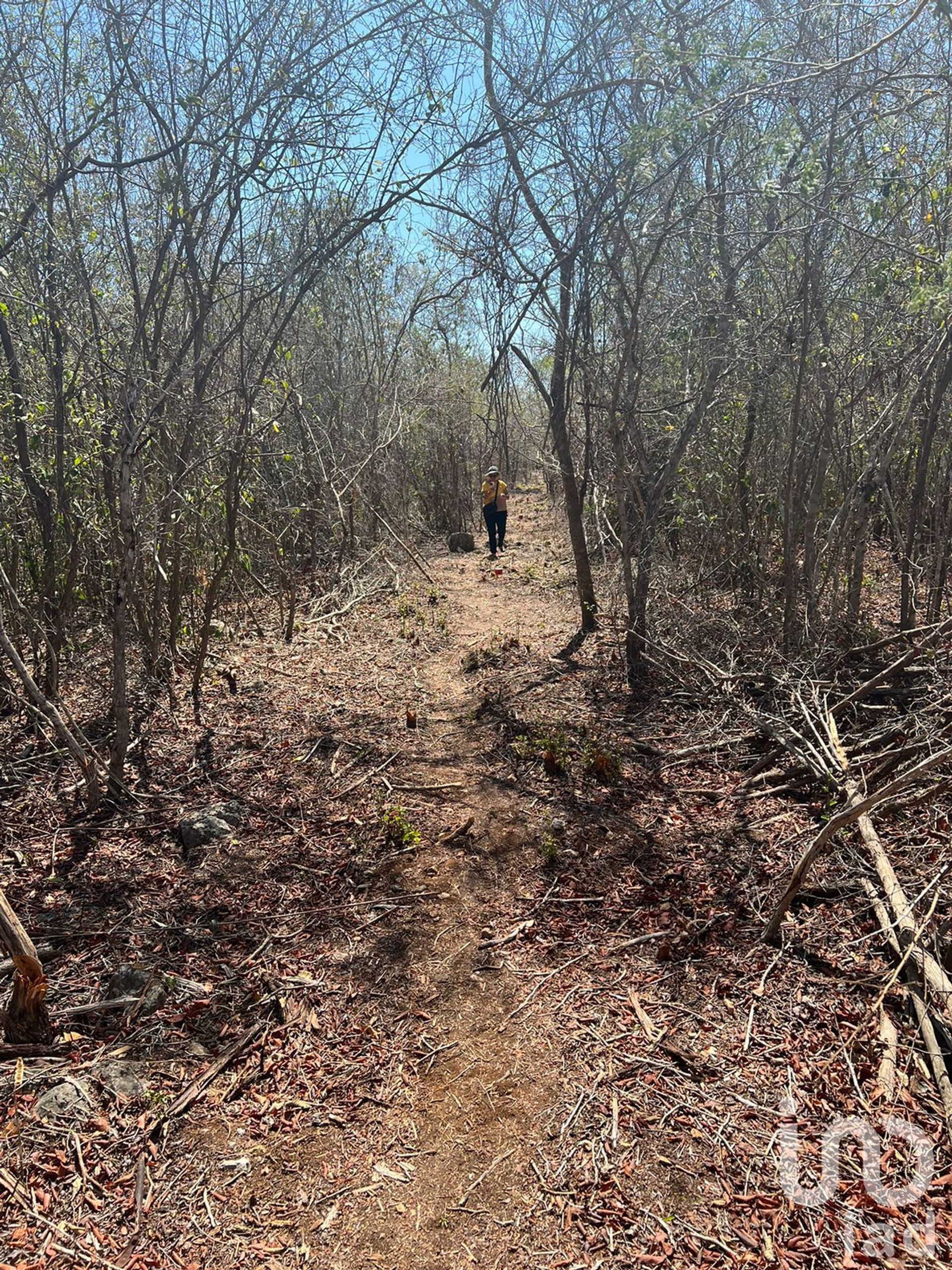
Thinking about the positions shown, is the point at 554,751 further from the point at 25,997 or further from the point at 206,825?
the point at 25,997

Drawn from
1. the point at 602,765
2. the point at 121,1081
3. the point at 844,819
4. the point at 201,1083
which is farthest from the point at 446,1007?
the point at 602,765

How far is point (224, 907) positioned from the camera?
3.50 metres

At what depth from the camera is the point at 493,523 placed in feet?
40.1

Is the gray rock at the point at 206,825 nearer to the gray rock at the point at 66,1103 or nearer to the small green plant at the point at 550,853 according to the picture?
the gray rock at the point at 66,1103

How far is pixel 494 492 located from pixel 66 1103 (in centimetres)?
1022

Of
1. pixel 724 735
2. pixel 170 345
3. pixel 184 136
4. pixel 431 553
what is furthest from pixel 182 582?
pixel 431 553

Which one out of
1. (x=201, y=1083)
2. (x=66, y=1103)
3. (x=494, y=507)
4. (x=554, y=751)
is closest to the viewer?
(x=66, y=1103)

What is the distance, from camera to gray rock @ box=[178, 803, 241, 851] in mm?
3945

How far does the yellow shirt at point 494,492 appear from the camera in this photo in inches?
462

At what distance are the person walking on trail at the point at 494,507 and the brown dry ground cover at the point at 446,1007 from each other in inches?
281

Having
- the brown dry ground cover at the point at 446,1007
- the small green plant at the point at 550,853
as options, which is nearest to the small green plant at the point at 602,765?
the brown dry ground cover at the point at 446,1007

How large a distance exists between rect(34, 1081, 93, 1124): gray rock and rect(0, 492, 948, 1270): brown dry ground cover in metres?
0.03

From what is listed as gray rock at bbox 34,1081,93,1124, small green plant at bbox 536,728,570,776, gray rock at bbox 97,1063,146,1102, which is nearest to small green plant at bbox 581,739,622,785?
small green plant at bbox 536,728,570,776

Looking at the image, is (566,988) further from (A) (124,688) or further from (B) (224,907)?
(A) (124,688)
